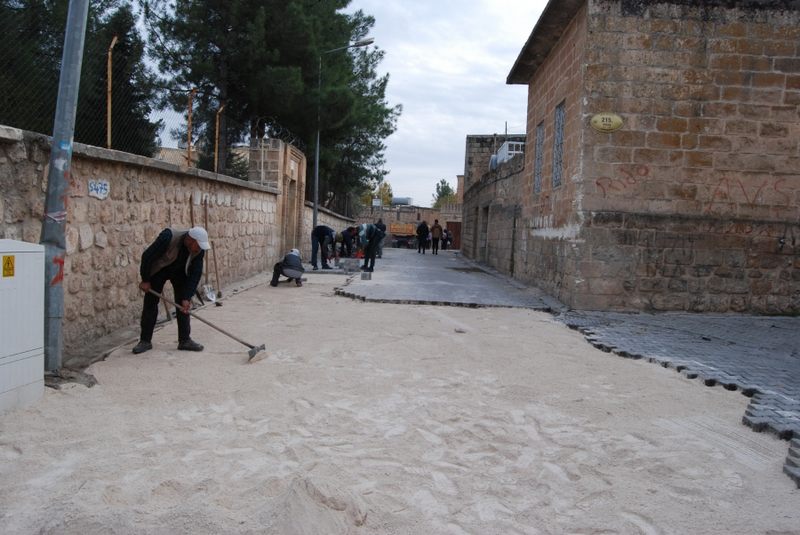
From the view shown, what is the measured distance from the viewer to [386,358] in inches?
229

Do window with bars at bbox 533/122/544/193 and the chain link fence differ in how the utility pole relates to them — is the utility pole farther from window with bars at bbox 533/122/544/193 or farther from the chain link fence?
window with bars at bbox 533/122/544/193

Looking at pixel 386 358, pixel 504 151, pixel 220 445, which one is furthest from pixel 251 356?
pixel 504 151

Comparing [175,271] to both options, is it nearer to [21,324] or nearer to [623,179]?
[21,324]

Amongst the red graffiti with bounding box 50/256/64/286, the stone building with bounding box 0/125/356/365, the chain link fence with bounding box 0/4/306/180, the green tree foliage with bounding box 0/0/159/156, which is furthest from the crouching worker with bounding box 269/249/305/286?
the red graffiti with bounding box 50/256/64/286

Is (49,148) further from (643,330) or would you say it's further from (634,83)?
(634,83)

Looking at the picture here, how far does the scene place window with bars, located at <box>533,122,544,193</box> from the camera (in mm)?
12916

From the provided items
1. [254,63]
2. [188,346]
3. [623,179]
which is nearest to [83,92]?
[188,346]

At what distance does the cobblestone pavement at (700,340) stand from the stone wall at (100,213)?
3.61m

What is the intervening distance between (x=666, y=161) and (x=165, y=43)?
1355 centimetres

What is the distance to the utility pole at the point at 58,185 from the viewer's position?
4.52 m

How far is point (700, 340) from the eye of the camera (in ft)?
24.1

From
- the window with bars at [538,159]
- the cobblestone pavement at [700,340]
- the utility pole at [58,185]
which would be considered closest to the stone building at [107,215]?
the utility pole at [58,185]

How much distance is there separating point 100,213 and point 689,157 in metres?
8.16

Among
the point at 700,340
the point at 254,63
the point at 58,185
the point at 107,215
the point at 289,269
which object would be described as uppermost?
the point at 254,63
